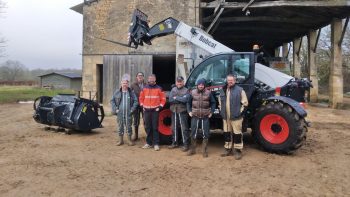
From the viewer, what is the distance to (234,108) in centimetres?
766

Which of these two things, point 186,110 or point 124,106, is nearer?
point 186,110

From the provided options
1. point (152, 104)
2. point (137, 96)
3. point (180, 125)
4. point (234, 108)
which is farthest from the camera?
point (137, 96)

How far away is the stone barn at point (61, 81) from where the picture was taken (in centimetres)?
5375

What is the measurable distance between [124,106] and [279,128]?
3.44 m

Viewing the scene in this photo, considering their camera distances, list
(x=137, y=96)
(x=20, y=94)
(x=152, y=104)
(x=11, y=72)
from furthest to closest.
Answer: (x=11, y=72) < (x=20, y=94) < (x=137, y=96) < (x=152, y=104)

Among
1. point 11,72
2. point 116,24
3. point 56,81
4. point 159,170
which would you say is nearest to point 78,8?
point 116,24

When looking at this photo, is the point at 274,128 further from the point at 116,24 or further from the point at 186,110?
the point at 116,24

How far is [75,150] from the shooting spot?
841 centimetres

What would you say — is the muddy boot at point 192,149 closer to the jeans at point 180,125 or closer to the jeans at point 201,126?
the jeans at point 201,126

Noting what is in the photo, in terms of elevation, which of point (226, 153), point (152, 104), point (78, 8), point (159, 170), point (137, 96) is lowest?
point (159, 170)

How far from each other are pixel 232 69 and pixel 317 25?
1347 cm

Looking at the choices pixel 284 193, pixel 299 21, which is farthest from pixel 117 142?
pixel 299 21

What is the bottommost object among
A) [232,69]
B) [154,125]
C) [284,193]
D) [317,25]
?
[284,193]

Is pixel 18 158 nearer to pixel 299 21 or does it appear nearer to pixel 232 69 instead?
pixel 232 69
